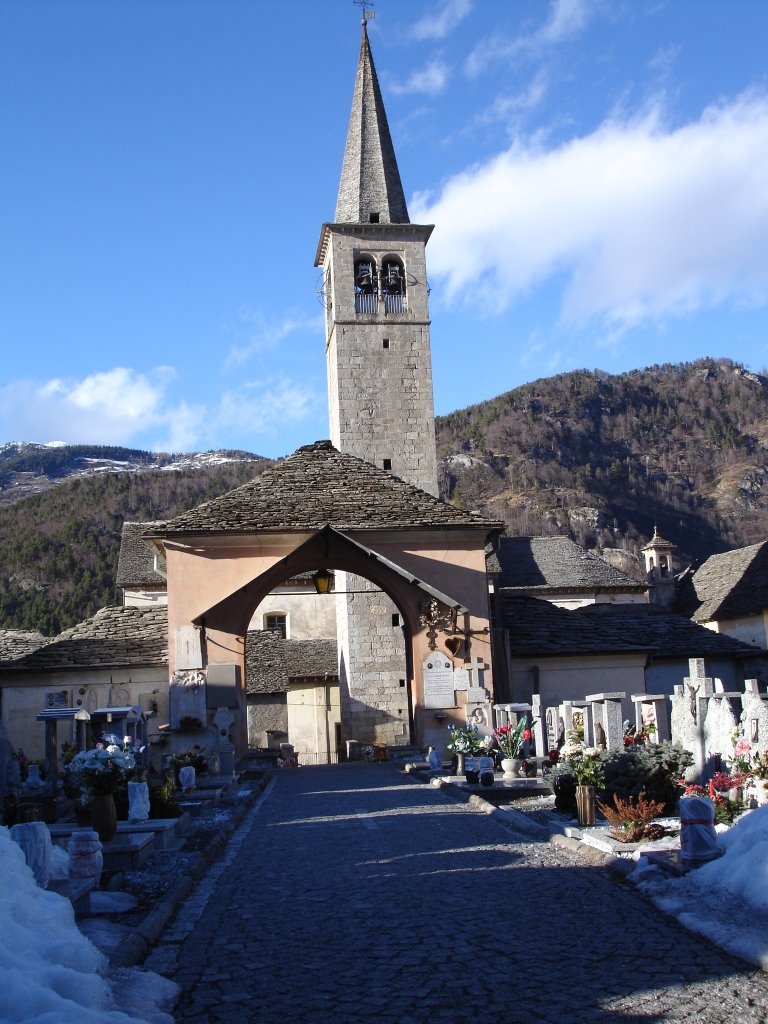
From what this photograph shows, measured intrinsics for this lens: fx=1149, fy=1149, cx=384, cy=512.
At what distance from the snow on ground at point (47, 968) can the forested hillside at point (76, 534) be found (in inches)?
2861

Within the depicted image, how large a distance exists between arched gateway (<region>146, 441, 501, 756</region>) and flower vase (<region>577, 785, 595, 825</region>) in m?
12.9

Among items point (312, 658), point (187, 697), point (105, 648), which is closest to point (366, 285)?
point (312, 658)

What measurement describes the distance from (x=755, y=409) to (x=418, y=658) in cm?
13437

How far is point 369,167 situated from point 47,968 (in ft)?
130

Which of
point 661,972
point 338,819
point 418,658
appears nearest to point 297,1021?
point 661,972

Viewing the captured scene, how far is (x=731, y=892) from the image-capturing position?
312 inches

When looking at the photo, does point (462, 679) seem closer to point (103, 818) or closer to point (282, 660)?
point (103, 818)

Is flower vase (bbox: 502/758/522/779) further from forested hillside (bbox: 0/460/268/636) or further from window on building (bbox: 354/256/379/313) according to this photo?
forested hillside (bbox: 0/460/268/636)

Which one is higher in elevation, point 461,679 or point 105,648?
point 105,648

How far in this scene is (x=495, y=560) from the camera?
49.2 meters

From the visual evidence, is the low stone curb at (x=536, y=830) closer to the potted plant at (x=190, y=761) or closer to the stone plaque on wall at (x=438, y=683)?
the potted plant at (x=190, y=761)

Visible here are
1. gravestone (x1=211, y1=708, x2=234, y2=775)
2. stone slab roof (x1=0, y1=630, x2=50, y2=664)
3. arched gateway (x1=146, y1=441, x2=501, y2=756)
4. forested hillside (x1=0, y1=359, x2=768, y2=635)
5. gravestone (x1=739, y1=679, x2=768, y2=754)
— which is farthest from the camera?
forested hillside (x1=0, y1=359, x2=768, y2=635)

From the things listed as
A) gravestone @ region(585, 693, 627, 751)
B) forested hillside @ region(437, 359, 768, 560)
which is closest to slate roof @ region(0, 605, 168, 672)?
gravestone @ region(585, 693, 627, 751)

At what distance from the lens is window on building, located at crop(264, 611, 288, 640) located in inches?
1754
